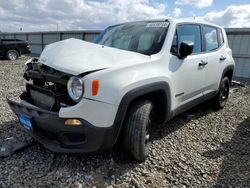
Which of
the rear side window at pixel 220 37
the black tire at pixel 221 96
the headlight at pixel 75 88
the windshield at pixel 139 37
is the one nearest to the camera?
the headlight at pixel 75 88

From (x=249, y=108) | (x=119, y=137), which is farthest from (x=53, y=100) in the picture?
(x=249, y=108)

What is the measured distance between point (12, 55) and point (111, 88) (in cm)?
1520

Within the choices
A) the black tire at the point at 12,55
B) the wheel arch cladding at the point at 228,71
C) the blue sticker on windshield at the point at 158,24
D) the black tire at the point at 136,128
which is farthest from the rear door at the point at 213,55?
the black tire at the point at 12,55

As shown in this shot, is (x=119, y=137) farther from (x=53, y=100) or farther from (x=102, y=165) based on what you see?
(x=53, y=100)

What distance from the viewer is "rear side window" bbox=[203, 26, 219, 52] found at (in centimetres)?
470

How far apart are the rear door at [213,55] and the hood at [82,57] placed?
190cm

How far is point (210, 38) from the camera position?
4.92 m

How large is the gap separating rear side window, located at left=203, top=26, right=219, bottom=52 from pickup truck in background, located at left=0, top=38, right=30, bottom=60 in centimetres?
1365

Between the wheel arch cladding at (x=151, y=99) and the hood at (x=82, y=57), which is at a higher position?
the hood at (x=82, y=57)

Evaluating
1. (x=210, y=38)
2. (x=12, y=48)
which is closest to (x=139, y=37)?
(x=210, y=38)

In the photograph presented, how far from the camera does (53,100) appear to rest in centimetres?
284

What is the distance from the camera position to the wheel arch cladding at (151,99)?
8.91 feet

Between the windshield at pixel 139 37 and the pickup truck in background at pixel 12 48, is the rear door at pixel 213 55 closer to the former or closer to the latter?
the windshield at pixel 139 37

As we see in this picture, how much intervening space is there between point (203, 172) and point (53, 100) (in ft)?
6.74
